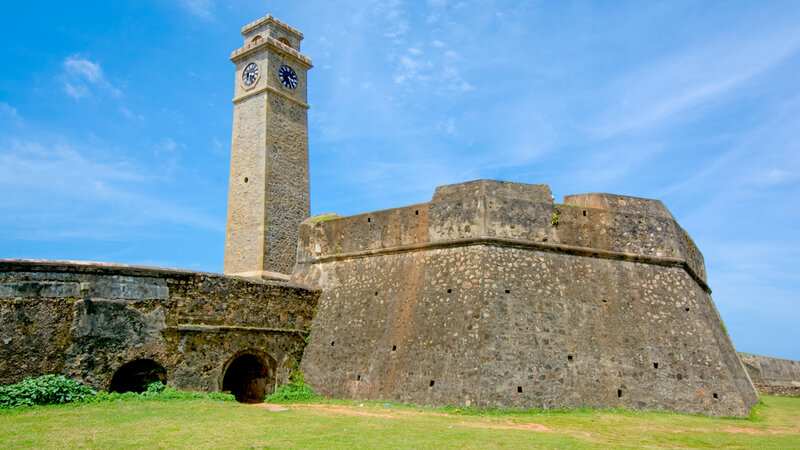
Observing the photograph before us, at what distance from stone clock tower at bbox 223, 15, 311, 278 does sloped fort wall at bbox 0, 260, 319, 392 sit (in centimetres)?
1005

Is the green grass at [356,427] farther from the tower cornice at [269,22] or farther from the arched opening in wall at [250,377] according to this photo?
the tower cornice at [269,22]

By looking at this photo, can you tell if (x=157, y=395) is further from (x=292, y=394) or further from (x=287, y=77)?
(x=287, y=77)

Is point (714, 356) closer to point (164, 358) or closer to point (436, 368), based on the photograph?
point (436, 368)

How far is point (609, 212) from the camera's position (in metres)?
14.2

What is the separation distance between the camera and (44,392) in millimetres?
10344

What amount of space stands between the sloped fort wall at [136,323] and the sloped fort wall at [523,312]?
5.10 ft

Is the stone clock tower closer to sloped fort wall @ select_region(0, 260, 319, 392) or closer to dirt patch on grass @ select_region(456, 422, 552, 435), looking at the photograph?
sloped fort wall @ select_region(0, 260, 319, 392)

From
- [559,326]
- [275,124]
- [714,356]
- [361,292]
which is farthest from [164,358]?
[275,124]

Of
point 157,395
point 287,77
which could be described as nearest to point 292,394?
point 157,395

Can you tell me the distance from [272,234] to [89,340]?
43.6ft

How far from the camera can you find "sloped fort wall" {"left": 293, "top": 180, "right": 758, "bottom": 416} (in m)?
12.0

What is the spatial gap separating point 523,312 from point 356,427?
495 cm

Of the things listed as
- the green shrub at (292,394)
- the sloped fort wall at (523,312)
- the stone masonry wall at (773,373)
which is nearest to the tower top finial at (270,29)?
the sloped fort wall at (523,312)

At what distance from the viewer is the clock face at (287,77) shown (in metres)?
26.5
